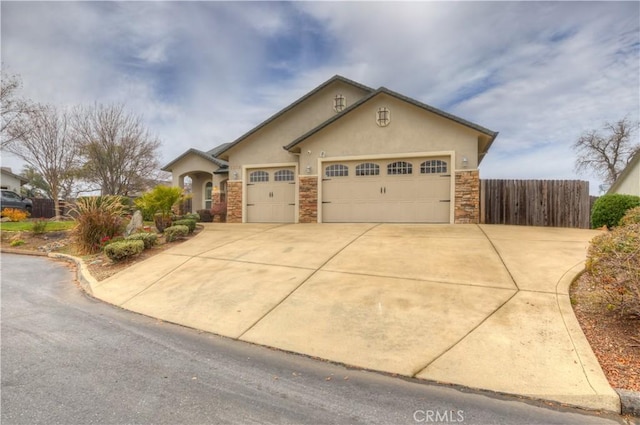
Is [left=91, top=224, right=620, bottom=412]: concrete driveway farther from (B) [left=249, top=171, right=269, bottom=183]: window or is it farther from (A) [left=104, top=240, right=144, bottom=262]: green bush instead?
(B) [left=249, top=171, right=269, bottom=183]: window

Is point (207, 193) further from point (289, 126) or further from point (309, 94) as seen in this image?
point (309, 94)

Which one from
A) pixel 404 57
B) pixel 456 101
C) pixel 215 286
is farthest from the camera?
pixel 456 101

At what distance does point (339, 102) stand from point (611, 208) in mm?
10723

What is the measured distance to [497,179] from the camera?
12.5 m

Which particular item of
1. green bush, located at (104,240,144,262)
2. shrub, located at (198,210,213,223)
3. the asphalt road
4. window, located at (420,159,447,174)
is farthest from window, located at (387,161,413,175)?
shrub, located at (198,210,213,223)

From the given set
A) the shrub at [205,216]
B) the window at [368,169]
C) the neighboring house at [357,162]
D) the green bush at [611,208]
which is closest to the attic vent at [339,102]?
the neighboring house at [357,162]

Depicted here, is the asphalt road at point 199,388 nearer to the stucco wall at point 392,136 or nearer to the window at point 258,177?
the stucco wall at point 392,136

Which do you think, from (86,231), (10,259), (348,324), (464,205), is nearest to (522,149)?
(464,205)

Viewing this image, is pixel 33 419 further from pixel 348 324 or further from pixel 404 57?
pixel 404 57

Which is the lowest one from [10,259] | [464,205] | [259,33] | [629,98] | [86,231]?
[10,259]

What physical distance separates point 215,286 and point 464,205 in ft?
30.2

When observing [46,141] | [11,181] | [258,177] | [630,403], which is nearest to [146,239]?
[258,177]

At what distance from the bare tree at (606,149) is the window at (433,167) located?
28.3 m

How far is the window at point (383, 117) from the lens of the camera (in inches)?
480
